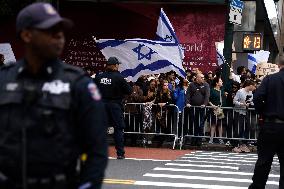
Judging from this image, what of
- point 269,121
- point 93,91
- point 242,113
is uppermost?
point 93,91

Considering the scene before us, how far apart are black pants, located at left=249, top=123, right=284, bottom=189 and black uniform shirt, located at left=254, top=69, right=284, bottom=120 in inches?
5.9

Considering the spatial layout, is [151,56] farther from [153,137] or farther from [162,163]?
[162,163]

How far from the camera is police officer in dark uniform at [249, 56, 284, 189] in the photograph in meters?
7.39

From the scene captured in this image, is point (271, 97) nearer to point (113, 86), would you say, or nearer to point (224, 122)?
point (113, 86)

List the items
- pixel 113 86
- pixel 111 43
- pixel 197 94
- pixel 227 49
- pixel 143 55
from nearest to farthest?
pixel 113 86, pixel 197 94, pixel 143 55, pixel 111 43, pixel 227 49

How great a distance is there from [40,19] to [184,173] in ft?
25.1

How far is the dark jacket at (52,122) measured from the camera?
318cm

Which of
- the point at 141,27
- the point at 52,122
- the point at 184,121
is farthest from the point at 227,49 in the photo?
the point at 52,122

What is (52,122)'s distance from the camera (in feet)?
10.5

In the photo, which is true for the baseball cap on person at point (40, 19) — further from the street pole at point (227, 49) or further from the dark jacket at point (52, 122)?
the street pole at point (227, 49)

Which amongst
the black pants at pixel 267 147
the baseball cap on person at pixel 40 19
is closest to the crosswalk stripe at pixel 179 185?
the black pants at pixel 267 147

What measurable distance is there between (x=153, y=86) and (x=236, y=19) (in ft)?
10.6

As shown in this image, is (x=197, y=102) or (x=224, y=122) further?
(x=224, y=122)

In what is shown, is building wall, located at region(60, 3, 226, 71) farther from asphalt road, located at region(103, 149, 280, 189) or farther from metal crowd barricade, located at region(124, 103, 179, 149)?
asphalt road, located at region(103, 149, 280, 189)
